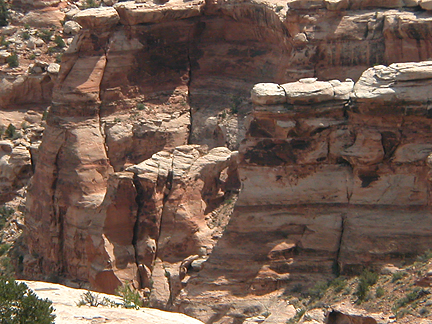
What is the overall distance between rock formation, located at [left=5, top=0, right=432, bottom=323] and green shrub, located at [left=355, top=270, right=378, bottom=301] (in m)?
0.96

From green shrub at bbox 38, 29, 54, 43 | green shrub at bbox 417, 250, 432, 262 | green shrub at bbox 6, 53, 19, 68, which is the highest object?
green shrub at bbox 38, 29, 54, 43

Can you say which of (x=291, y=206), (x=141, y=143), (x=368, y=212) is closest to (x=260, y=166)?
(x=291, y=206)

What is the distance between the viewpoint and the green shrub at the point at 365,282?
2988 centimetres

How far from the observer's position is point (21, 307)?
2191cm

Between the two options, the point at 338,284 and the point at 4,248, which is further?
the point at 4,248

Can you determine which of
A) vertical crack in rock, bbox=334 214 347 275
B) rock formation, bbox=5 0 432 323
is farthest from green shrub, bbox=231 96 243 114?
vertical crack in rock, bbox=334 214 347 275

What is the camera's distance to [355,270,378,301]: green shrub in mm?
29875

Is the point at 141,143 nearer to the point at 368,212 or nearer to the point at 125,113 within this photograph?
the point at 125,113

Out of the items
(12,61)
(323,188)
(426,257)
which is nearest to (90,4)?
(12,61)

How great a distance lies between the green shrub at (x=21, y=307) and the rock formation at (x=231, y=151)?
1140 cm

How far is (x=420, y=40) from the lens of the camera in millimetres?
38312

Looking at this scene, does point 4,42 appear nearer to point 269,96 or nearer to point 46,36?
point 46,36

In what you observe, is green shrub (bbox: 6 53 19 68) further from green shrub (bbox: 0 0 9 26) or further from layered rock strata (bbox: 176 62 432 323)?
layered rock strata (bbox: 176 62 432 323)

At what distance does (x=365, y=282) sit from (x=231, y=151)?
43.6ft
